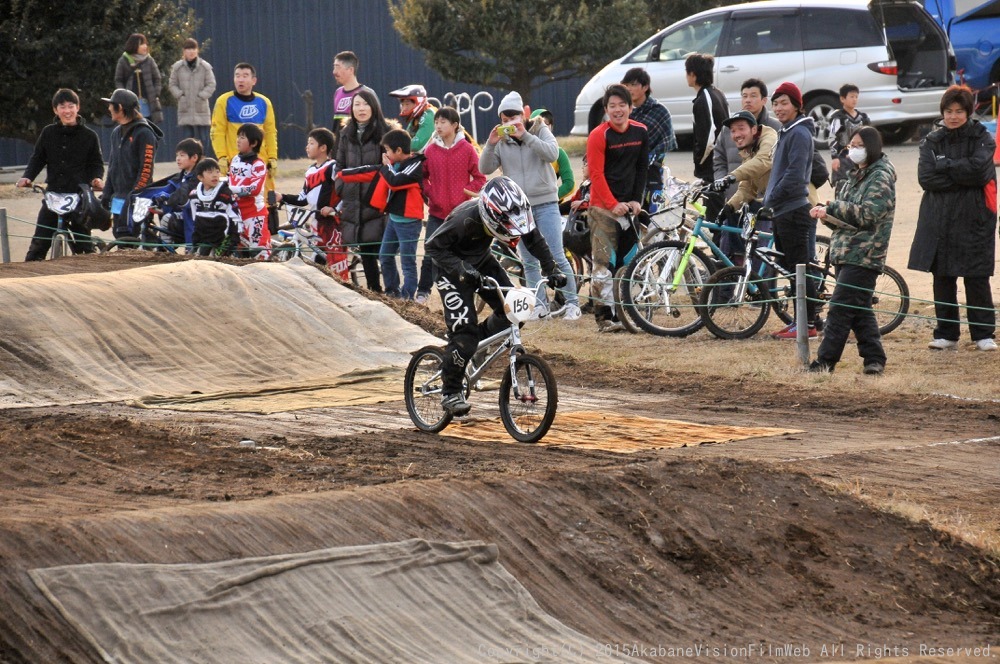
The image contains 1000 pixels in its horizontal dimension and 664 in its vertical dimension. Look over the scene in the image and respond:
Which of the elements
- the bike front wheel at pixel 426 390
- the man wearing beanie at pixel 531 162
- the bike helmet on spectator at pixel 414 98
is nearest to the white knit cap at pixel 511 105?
the man wearing beanie at pixel 531 162

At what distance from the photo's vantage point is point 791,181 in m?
11.5

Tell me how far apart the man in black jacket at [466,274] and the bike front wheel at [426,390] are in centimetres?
16

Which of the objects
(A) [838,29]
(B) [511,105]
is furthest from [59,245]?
(A) [838,29]

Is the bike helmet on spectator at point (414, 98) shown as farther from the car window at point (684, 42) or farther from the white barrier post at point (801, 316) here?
the car window at point (684, 42)

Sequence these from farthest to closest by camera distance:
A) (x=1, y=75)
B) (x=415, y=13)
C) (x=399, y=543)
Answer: (x=415, y=13) < (x=1, y=75) < (x=399, y=543)

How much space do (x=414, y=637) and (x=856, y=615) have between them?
2.14 m

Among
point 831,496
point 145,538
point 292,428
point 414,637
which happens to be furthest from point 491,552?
point 292,428

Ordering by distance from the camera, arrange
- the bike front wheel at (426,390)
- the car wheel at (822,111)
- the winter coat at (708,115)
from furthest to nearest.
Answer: the car wheel at (822,111) < the winter coat at (708,115) < the bike front wheel at (426,390)

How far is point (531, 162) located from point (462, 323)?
13.7 ft

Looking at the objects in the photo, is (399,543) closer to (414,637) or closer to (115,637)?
(414,637)

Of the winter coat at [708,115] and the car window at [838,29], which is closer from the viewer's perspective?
the winter coat at [708,115]

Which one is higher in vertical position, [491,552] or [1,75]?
[1,75]

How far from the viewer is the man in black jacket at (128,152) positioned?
1427cm

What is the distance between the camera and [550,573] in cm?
645
